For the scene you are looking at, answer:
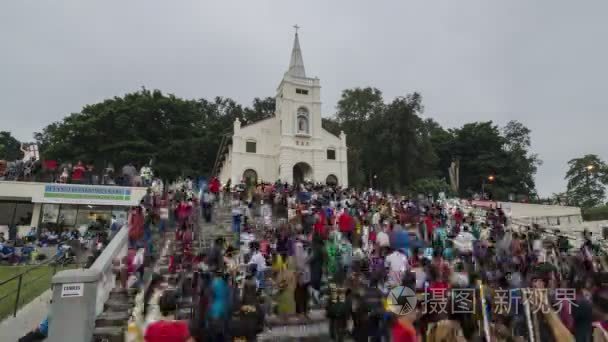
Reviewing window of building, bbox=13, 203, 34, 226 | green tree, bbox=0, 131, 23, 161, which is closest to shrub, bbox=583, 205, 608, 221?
window of building, bbox=13, 203, 34, 226

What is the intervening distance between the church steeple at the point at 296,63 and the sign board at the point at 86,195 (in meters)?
20.0

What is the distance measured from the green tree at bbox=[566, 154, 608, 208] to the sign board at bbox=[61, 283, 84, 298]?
5763 cm

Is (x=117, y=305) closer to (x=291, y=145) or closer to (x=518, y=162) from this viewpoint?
(x=291, y=145)

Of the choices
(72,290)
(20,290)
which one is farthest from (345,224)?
(20,290)

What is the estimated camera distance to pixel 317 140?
1442 inches

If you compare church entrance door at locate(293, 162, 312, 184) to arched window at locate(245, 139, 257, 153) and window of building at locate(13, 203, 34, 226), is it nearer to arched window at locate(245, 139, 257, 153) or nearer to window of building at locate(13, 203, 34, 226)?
arched window at locate(245, 139, 257, 153)

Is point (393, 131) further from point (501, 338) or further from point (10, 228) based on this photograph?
point (501, 338)

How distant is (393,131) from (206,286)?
122 ft

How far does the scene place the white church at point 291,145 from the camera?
115 ft

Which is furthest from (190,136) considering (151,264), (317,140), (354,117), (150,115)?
(151,264)

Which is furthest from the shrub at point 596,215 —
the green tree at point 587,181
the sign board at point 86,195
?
the sign board at point 86,195

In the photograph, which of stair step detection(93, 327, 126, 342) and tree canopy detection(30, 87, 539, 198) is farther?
tree canopy detection(30, 87, 539, 198)

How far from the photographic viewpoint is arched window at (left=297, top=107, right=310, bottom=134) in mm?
36778

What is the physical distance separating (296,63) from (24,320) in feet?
112
